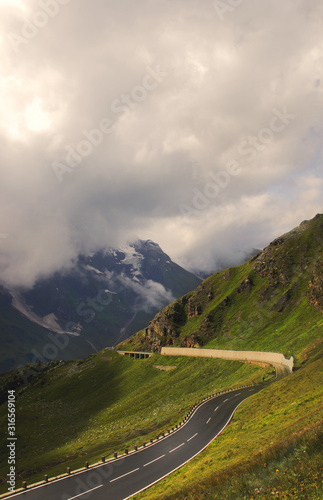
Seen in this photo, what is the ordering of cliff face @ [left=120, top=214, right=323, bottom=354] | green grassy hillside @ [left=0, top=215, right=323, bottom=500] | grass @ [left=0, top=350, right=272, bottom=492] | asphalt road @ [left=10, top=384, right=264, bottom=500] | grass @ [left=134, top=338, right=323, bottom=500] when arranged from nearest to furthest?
1. grass @ [left=134, top=338, right=323, bottom=500]
2. green grassy hillside @ [left=0, top=215, right=323, bottom=500]
3. asphalt road @ [left=10, top=384, right=264, bottom=500]
4. grass @ [left=0, top=350, right=272, bottom=492]
5. cliff face @ [left=120, top=214, right=323, bottom=354]

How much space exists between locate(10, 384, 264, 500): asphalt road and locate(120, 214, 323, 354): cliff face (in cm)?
6478

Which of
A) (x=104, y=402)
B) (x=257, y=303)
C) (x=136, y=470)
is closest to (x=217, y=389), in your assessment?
(x=104, y=402)

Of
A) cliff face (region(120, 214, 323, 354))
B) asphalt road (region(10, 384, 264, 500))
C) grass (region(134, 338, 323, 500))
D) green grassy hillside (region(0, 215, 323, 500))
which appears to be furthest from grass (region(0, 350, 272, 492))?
grass (region(134, 338, 323, 500))

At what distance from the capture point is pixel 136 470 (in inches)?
1369

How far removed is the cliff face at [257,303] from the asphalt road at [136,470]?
213 ft

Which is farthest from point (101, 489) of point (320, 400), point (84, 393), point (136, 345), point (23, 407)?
point (136, 345)

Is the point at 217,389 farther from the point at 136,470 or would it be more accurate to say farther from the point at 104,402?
the point at 136,470

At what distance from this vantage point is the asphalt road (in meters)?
30.4

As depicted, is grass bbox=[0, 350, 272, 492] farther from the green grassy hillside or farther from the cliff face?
the cliff face

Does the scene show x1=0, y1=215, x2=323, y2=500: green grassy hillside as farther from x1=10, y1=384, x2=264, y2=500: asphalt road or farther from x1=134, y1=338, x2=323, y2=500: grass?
x1=10, y1=384, x2=264, y2=500: asphalt road

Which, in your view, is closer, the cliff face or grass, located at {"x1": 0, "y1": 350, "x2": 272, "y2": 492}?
grass, located at {"x1": 0, "y1": 350, "x2": 272, "y2": 492}

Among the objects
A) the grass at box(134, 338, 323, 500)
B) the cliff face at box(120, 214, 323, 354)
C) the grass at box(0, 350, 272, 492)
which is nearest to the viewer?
the grass at box(134, 338, 323, 500)

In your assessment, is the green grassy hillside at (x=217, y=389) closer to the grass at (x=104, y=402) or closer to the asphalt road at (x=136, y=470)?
the grass at (x=104, y=402)

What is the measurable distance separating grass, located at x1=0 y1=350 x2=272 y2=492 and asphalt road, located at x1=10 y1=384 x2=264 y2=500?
37.5ft
